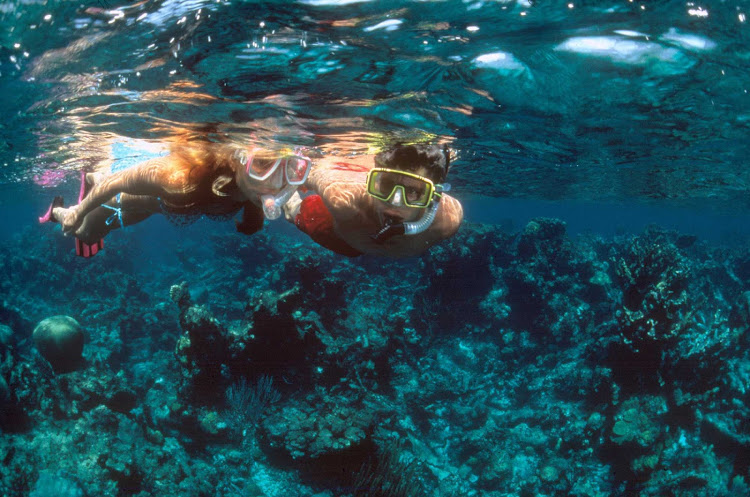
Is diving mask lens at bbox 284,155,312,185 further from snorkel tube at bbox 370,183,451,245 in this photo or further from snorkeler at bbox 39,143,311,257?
snorkel tube at bbox 370,183,451,245

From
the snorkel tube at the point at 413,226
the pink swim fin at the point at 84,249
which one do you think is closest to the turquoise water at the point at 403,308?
the pink swim fin at the point at 84,249

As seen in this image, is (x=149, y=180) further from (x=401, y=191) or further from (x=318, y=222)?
(x=401, y=191)

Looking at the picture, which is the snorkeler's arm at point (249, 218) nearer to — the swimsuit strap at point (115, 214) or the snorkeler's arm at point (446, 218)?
the snorkeler's arm at point (446, 218)

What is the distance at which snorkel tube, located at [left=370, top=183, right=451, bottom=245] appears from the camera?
3.24m

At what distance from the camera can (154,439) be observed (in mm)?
8742

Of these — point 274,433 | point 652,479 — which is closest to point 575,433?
point 652,479

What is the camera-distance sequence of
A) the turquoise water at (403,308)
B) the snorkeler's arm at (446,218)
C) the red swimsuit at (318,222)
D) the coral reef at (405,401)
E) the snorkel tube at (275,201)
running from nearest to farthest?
the snorkeler's arm at (446,218)
the red swimsuit at (318,222)
the snorkel tube at (275,201)
the turquoise water at (403,308)
the coral reef at (405,401)

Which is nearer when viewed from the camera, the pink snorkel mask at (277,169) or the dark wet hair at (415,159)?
the dark wet hair at (415,159)

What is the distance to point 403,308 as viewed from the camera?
552 inches

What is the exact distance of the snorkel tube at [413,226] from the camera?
324 cm

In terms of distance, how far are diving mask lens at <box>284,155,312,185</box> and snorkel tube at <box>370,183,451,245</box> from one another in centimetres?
139

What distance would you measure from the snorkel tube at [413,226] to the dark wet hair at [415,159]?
0.23 metres

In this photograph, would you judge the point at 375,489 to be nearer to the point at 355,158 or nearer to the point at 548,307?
the point at 548,307

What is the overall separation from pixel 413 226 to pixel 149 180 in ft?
11.3
